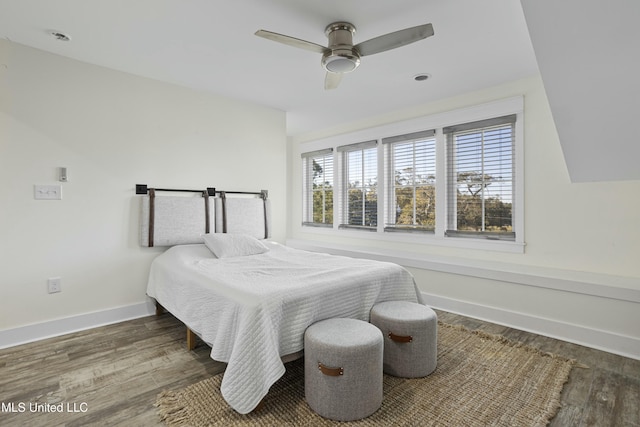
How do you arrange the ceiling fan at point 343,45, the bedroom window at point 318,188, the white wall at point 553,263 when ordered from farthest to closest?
the bedroom window at point 318,188
the white wall at point 553,263
the ceiling fan at point 343,45

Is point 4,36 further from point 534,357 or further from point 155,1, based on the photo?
point 534,357

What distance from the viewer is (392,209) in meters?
4.46

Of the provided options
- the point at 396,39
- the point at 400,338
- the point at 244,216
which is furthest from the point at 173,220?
the point at 396,39

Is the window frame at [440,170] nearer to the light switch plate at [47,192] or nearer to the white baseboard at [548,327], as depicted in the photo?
the white baseboard at [548,327]

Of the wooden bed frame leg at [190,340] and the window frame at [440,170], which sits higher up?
the window frame at [440,170]

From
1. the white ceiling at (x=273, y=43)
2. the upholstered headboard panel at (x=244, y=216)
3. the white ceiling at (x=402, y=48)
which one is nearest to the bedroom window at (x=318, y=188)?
the upholstered headboard panel at (x=244, y=216)

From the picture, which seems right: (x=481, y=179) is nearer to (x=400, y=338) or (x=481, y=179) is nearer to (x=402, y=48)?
(x=402, y=48)

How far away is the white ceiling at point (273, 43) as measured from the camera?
209cm

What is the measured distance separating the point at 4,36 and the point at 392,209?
13.7ft

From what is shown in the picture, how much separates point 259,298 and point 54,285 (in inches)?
85.0

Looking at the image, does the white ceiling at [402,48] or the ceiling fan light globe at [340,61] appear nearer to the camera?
the white ceiling at [402,48]

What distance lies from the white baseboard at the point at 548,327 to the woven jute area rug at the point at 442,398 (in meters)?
0.49

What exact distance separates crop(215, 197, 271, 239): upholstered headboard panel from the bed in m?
0.34

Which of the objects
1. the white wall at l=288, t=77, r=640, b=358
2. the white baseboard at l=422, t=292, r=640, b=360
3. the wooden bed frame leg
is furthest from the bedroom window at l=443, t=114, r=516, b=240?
the wooden bed frame leg
